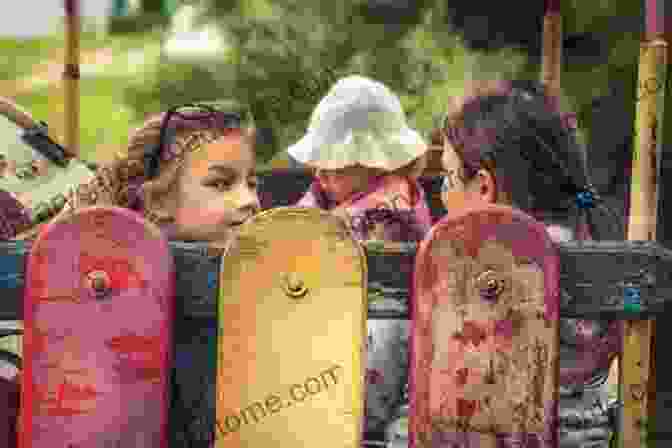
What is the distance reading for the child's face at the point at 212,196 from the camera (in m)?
2.79

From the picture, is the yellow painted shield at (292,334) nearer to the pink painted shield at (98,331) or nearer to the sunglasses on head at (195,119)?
the pink painted shield at (98,331)

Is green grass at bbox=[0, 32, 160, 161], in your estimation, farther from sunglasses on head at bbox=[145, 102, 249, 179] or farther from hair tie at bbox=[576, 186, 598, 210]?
hair tie at bbox=[576, 186, 598, 210]

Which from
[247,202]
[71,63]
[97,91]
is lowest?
[247,202]

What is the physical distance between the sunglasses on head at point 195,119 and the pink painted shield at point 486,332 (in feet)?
3.13

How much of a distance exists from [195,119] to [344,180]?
3.91ft

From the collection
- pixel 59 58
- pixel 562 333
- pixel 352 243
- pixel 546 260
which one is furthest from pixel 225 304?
pixel 59 58

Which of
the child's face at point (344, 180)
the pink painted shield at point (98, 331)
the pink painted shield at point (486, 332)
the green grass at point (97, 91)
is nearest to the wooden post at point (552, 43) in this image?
the child's face at point (344, 180)

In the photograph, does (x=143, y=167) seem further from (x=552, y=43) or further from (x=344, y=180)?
(x=552, y=43)

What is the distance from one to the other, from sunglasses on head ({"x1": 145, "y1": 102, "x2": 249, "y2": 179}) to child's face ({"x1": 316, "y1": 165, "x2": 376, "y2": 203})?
1.10m

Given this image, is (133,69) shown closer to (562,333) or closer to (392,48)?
(392,48)

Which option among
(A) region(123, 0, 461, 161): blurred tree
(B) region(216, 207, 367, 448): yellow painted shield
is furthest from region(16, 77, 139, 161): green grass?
(B) region(216, 207, 367, 448): yellow painted shield

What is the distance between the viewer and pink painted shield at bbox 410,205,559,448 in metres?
2.01

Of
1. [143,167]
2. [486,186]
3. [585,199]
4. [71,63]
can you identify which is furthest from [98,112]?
[585,199]

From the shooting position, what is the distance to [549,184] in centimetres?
280
